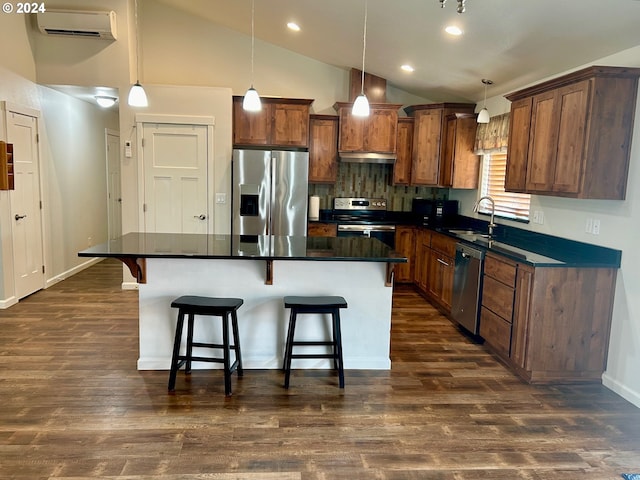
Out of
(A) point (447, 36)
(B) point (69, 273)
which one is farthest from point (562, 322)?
→ (B) point (69, 273)

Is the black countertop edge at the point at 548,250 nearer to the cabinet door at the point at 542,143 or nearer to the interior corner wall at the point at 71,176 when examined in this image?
the cabinet door at the point at 542,143

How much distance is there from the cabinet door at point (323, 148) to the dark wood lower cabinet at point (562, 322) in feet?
10.3

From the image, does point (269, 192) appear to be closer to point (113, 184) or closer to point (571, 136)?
point (571, 136)

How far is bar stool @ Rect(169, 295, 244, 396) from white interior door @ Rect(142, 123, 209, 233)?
260 cm

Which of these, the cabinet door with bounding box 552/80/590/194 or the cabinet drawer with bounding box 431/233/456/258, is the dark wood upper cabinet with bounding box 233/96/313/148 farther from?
the cabinet door with bounding box 552/80/590/194

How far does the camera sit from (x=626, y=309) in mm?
3113

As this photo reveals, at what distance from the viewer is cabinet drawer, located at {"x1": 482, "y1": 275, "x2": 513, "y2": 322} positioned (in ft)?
11.5

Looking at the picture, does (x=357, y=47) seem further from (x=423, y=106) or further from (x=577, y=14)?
(x=577, y=14)

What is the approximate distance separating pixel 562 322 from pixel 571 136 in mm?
1339

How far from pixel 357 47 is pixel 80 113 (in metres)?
4.08

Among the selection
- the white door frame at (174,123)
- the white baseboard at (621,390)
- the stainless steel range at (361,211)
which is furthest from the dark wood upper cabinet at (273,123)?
the white baseboard at (621,390)

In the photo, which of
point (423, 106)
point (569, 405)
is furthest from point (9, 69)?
point (569, 405)

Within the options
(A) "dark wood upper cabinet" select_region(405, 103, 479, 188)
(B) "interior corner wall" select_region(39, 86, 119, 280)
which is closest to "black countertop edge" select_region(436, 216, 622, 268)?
(A) "dark wood upper cabinet" select_region(405, 103, 479, 188)

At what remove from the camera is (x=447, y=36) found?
152 inches
